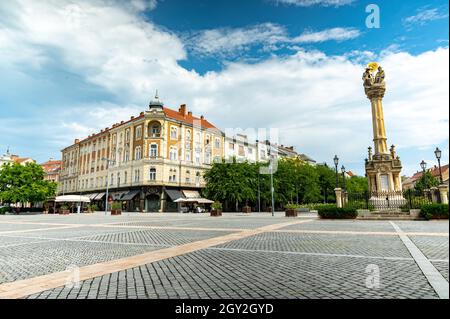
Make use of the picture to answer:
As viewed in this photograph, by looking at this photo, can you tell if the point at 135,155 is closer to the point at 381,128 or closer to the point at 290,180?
the point at 290,180

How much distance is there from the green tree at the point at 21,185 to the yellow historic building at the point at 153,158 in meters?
10.0

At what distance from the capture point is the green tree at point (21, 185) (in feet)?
147

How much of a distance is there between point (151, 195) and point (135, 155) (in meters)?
8.21

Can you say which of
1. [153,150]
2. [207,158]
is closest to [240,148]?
[207,158]

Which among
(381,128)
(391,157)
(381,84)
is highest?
(381,84)

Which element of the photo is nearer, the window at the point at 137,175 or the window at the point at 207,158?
the window at the point at 137,175

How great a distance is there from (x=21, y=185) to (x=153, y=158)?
68.1 feet

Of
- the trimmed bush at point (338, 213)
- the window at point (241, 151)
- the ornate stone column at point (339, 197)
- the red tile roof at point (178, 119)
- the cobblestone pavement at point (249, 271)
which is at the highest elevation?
the red tile roof at point (178, 119)

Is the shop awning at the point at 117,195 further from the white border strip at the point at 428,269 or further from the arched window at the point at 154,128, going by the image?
the white border strip at the point at 428,269

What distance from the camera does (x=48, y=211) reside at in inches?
1907

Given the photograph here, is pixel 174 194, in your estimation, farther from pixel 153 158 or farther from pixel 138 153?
pixel 138 153

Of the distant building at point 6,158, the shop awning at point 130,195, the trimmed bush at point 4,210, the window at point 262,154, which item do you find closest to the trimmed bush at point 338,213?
the shop awning at point 130,195

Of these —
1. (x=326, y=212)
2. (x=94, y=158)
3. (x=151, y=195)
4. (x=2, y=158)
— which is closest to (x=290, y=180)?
(x=151, y=195)
